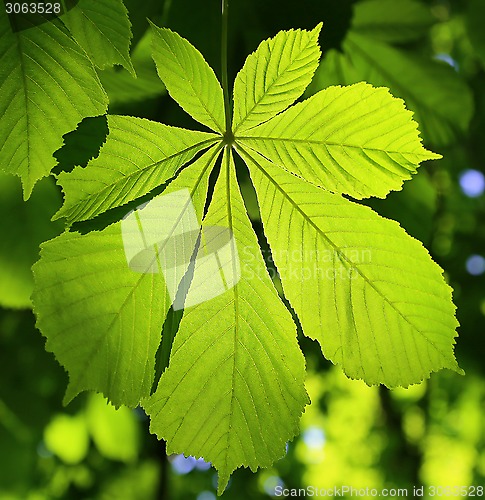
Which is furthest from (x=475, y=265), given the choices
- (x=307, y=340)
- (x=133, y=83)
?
(x=133, y=83)

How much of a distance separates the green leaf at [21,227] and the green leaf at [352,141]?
494mm

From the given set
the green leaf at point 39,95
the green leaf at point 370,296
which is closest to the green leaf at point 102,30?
the green leaf at point 39,95

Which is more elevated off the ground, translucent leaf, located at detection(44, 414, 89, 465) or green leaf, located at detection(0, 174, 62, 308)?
green leaf, located at detection(0, 174, 62, 308)

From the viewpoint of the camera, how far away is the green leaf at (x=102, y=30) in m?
0.58

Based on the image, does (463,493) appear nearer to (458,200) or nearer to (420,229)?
(458,200)

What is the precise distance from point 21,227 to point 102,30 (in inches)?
19.8

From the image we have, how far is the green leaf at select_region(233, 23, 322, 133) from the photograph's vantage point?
60 cm

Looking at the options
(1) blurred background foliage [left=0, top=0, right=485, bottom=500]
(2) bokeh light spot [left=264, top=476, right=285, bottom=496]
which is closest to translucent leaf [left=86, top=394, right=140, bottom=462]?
(1) blurred background foliage [left=0, top=0, right=485, bottom=500]

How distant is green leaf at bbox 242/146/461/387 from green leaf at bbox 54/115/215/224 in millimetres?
169

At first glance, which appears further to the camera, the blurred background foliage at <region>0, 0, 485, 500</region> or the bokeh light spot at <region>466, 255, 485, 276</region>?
the bokeh light spot at <region>466, 255, 485, 276</region>

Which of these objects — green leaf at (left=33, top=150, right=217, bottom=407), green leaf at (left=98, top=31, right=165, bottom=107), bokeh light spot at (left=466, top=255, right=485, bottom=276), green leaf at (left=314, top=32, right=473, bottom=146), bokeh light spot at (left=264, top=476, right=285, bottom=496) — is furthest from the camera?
bokeh light spot at (left=264, top=476, right=285, bottom=496)

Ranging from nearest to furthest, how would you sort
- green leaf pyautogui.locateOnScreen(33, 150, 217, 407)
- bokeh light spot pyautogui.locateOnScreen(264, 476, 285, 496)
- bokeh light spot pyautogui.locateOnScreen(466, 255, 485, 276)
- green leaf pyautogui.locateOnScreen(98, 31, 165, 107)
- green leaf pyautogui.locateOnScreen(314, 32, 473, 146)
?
green leaf pyautogui.locateOnScreen(33, 150, 217, 407) → green leaf pyautogui.locateOnScreen(98, 31, 165, 107) → green leaf pyautogui.locateOnScreen(314, 32, 473, 146) → bokeh light spot pyautogui.locateOnScreen(466, 255, 485, 276) → bokeh light spot pyautogui.locateOnScreen(264, 476, 285, 496)

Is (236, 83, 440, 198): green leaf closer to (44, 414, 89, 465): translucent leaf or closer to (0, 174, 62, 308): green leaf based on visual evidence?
(0, 174, 62, 308): green leaf

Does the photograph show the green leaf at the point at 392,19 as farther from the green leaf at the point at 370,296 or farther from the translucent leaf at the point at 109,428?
the translucent leaf at the point at 109,428
